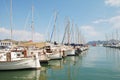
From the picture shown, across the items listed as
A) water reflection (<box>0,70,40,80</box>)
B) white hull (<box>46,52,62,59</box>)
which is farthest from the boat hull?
white hull (<box>46,52,62,59</box>)

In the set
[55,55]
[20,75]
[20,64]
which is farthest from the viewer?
[55,55]

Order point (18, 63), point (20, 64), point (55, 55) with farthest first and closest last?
point (55, 55) < point (20, 64) < point (18, 63)

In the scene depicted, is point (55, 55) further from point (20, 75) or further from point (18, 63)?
point (20, 75)

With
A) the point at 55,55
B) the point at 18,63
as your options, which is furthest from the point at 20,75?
the point at 55,55

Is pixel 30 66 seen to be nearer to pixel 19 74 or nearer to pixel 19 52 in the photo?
pixel 19 74

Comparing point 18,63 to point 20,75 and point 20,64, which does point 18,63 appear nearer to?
point 20,64

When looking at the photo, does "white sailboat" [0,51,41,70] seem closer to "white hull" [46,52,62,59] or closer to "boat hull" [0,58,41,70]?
"boat hull" [0,58,41,70]

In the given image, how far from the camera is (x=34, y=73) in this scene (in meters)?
32.7

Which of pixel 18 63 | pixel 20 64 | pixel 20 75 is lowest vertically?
pixel 20 75

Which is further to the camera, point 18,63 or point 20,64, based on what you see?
point 20,64

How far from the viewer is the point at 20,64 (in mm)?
34094

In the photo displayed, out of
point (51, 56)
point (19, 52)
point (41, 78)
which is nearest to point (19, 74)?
point (41, 78)

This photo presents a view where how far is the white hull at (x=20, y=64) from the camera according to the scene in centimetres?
3362

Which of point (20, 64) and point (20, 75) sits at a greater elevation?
point (20, 64)
